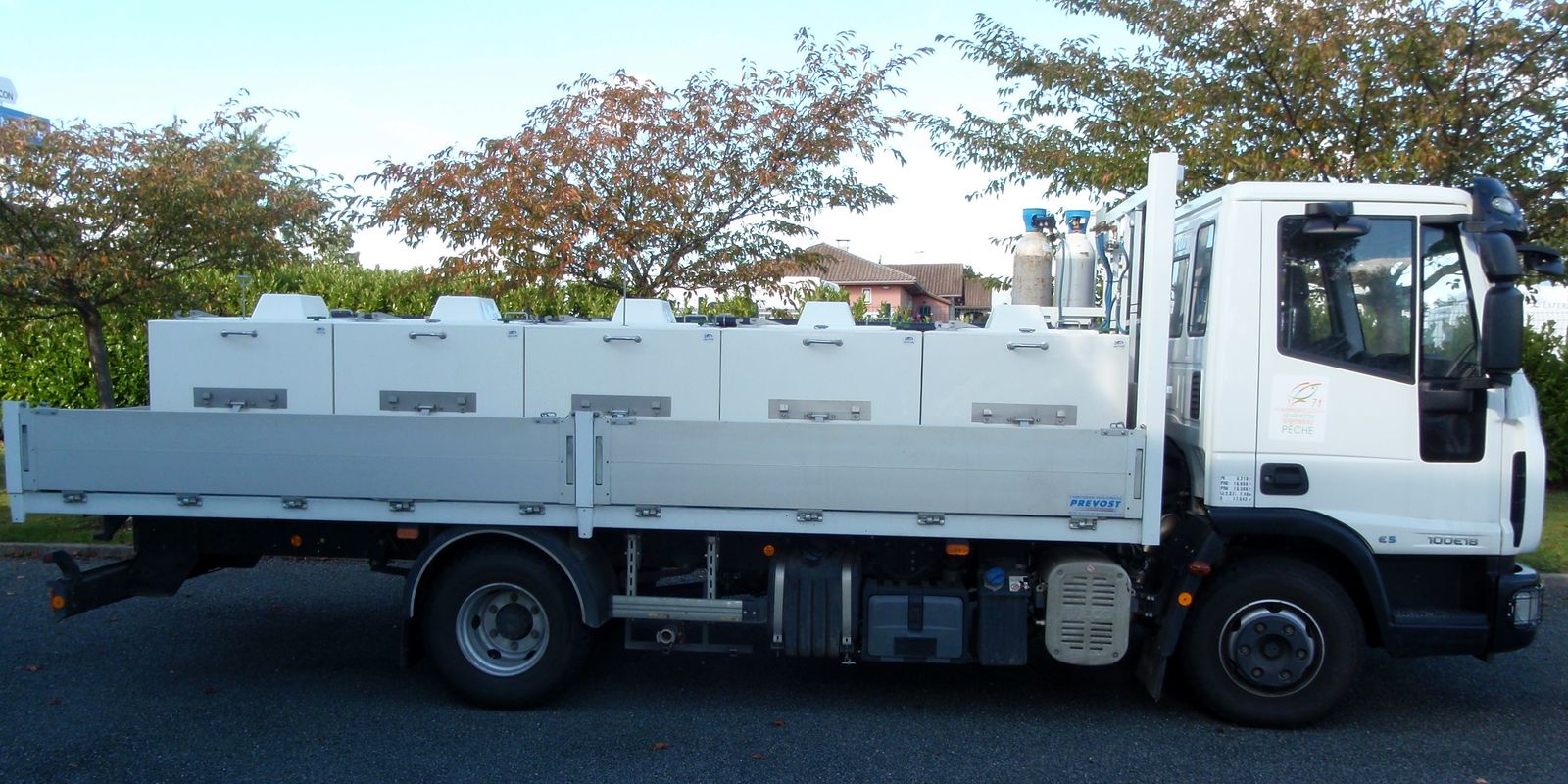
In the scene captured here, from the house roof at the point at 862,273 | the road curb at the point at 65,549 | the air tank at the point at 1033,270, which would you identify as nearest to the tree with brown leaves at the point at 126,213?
the road curb at the point at 65,549

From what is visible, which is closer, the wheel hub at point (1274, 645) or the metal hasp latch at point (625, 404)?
the wheel hub at point (1274, 645)

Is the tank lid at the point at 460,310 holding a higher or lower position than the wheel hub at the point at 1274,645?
higher

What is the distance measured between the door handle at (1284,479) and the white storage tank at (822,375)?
1.65m

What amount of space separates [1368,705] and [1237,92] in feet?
16.4

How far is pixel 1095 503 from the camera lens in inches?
205

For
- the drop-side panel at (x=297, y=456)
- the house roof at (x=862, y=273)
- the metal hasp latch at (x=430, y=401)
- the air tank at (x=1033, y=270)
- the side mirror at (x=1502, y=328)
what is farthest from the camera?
the house roof at (x=862, y=273)

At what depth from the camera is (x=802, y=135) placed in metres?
9.53

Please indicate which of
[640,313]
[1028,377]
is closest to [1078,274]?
[1028,377]

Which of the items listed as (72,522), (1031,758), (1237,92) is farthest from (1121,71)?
(72,522)

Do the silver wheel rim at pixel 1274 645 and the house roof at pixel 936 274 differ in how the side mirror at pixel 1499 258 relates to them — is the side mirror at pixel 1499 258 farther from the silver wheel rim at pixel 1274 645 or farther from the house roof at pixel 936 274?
the house roof at pixel 936 274

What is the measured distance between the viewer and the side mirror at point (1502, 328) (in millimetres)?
4746

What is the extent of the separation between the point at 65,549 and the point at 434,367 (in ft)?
18.4

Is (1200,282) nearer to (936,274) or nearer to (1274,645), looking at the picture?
(1274,645)

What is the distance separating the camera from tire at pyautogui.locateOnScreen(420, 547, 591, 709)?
5.60 meters
